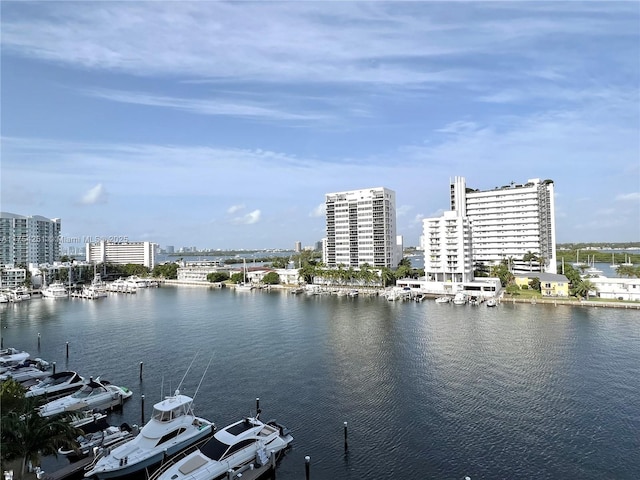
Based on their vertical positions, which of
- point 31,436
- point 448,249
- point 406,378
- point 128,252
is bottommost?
point 406,378

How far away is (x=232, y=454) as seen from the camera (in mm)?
15422

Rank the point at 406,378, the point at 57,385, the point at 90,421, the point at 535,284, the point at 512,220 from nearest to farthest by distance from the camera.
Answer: the point at 90,421
the point at 57,385
the point at 406,378
the point at 535,284
the point at 512,220

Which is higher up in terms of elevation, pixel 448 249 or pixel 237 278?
pixel 448 249

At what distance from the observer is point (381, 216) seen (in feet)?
268

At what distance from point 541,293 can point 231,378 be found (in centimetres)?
4991

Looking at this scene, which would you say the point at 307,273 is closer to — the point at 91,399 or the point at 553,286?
the point at 553,286

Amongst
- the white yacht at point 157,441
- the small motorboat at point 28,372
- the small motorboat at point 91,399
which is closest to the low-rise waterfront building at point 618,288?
the white yacht at point 157,441

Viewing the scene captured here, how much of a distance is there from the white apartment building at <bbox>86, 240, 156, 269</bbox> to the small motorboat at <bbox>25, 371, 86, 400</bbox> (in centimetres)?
13214

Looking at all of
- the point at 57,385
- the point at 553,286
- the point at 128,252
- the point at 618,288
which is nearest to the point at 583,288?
the point at 553,286

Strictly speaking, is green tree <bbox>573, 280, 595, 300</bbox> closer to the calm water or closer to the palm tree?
the calm water

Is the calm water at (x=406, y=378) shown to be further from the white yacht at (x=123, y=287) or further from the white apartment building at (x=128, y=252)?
the white apartment building at (x=128, y=252)

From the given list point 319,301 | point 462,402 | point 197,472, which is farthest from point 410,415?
point 319,301

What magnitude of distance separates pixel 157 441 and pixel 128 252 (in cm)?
14976

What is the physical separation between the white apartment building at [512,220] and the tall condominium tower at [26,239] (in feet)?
345
